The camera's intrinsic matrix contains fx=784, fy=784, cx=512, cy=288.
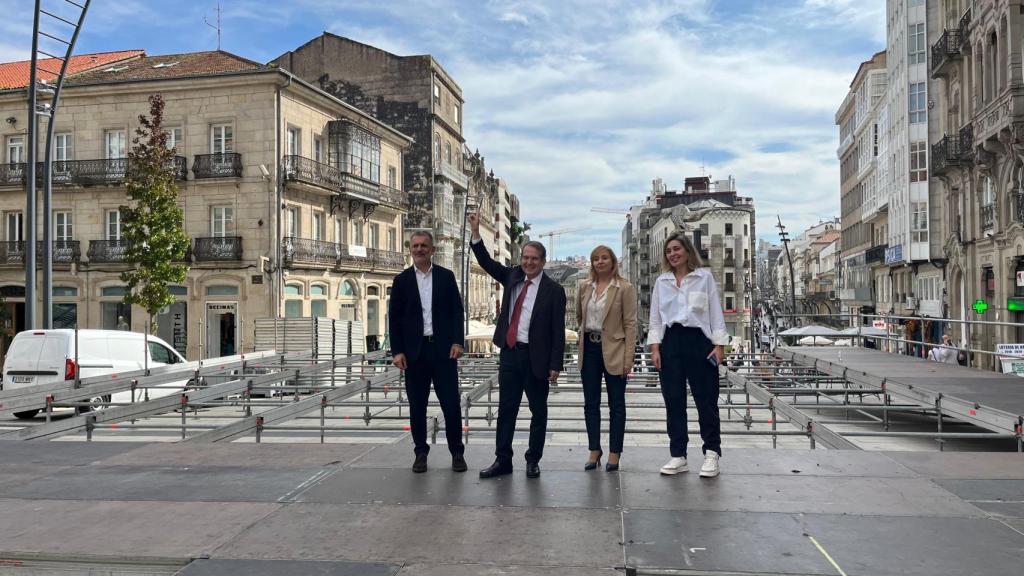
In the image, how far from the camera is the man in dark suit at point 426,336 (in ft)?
20.3

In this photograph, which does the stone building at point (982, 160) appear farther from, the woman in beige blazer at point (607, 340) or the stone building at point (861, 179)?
the woman in beige blazer at point (607, 340)

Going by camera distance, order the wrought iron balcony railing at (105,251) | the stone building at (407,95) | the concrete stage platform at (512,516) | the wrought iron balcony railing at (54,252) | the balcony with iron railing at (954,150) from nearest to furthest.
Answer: the concrete stage platform at (512,516) → the balcony with iron railing at (954,150) → the wrought iron balcony railing at (105,251) → the wrought iron balcony railing at (54,252) → the stone building at (407,95)

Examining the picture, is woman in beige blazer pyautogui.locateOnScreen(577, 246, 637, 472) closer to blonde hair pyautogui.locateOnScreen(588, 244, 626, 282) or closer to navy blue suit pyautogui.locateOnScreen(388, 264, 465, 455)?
blonde hair pyautogui.locateOnScreen(588, 244, 626, 282)

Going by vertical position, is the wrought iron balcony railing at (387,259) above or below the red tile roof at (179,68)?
below

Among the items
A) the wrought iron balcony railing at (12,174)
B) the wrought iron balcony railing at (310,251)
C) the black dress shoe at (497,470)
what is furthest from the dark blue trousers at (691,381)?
the wrought iron balcony railing at (12,174)

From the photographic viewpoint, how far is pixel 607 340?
6.03 meters

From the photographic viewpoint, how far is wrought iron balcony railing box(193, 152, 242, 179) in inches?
1314

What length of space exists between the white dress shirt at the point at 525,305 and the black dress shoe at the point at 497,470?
0.95 metres

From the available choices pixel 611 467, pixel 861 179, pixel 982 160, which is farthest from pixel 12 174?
pixel 861 179

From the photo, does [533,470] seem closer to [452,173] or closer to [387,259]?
[387,259]

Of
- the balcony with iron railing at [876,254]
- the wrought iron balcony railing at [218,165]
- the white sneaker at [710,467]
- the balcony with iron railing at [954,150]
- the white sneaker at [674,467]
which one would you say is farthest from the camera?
the balcony with iron railing at [876,254]

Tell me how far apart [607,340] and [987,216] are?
2898 cm

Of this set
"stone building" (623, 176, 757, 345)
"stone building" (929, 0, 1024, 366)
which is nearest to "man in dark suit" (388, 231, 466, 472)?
"stone building" (929, 0, 1024, 366)

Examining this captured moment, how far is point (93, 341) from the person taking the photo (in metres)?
16.7
